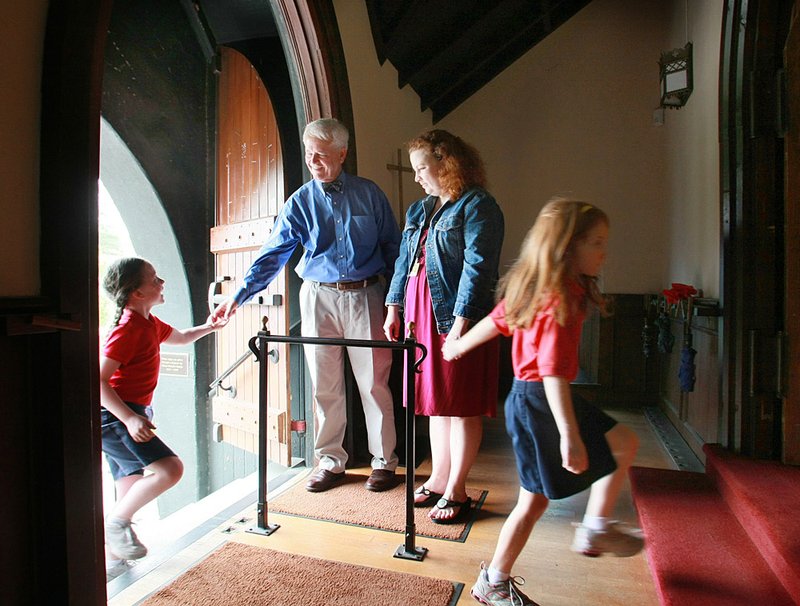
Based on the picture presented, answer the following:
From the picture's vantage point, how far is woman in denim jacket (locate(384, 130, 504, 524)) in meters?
1.78

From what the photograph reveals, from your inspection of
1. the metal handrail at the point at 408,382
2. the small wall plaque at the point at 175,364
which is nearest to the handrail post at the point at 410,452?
the metal handrail at the point at 408,382

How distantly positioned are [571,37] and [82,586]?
4.50 metres

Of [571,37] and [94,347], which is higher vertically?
[571,37]

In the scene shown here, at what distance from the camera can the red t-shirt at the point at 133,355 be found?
72.3 inches

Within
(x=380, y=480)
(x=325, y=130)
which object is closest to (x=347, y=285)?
(x=325, y=130)

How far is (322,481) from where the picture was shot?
2379 mm

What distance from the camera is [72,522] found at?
47.9 inches

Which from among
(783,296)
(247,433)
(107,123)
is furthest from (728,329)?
(107,123)

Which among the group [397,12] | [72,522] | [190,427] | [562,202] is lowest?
[190,427]

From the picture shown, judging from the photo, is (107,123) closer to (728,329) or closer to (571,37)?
(728,329)

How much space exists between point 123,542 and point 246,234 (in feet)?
4.98

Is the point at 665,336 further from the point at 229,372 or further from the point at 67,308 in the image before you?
the point at 67,308

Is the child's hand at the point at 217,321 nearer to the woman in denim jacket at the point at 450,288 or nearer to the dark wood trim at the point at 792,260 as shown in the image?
the woman in denim jacket at the point at 450,288

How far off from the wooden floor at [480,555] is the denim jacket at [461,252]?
0.73m
